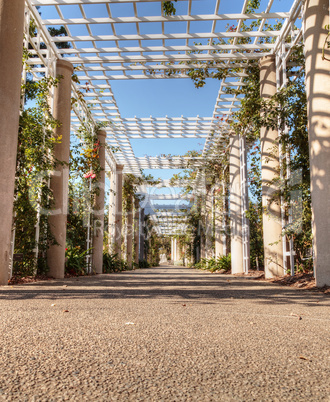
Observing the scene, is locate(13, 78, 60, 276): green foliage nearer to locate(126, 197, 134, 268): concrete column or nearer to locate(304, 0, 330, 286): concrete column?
locate(304, 0, 330, 286): concrete column

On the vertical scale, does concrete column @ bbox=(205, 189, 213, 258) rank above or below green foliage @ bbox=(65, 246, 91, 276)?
above

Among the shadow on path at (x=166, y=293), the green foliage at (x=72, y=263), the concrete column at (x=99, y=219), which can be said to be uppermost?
the concrete column at (x=99, y=219)

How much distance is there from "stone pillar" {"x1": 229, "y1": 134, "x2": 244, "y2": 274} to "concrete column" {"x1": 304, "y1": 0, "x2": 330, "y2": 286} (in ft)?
21.0

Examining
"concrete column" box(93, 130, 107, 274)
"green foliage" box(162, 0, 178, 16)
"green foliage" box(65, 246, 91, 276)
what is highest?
"green foliage" box(162, 0, 178, 16)

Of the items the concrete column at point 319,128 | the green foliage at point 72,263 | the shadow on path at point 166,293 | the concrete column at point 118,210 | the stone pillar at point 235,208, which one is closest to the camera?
the shadow on path at point 166,293

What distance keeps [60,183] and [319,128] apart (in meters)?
5.10

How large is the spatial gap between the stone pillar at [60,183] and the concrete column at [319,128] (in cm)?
477

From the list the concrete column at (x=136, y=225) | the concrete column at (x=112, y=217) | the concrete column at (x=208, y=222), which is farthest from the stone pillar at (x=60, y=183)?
the concrete column at (x=136, y=225)

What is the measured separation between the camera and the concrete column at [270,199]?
7734mm

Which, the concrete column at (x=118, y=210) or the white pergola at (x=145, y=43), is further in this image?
the concrete column at (x=118, y=210)

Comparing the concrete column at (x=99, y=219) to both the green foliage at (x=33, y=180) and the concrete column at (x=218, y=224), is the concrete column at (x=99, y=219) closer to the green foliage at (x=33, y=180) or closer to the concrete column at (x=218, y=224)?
the green foliage at (x=33, y=180)

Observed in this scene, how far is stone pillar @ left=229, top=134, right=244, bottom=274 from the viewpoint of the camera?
11.5 meters

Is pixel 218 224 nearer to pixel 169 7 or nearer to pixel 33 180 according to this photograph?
pixel 169 7

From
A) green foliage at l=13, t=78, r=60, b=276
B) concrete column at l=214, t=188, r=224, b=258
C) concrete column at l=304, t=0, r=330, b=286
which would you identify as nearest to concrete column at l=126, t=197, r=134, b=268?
concrete column at l=214, t=188, r=224, b=258
